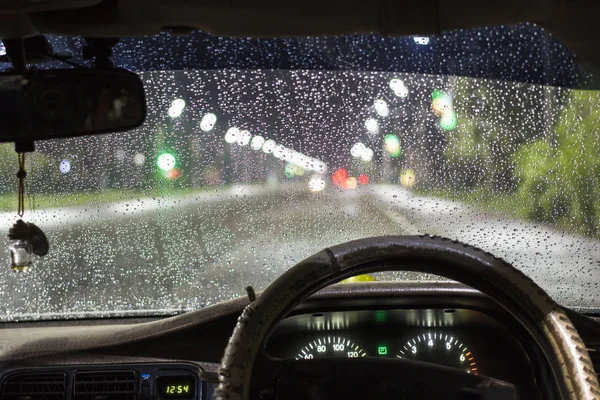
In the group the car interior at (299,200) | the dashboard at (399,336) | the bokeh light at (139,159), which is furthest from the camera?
the bokeh light at (139,159)

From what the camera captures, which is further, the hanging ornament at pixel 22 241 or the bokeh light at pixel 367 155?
the bokeh light at pixel 367 155

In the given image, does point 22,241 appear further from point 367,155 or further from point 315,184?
point 367,155

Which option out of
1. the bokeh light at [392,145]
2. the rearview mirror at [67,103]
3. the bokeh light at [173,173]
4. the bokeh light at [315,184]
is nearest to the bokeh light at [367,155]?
the bokeh light at [392,145]

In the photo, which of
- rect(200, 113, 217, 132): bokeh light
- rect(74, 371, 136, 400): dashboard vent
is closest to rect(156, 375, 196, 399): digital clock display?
rect(74, 371, 136, 400): dashboard vent

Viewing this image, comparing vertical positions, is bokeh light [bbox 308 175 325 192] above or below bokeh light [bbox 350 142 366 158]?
below

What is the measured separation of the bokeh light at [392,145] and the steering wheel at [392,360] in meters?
3.40

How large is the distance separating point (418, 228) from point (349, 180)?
898mm

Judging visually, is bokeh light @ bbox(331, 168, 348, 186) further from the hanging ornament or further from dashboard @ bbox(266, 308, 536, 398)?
the hanging ornament

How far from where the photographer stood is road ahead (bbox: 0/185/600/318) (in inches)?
169

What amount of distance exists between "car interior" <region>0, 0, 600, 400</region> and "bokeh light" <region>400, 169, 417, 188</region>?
15 millimetres

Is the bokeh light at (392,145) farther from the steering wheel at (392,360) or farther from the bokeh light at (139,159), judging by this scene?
the steering wheel at (392,360)

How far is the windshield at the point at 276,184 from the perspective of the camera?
4324 millimetres

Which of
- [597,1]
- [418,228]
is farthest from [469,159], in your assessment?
[597,1]

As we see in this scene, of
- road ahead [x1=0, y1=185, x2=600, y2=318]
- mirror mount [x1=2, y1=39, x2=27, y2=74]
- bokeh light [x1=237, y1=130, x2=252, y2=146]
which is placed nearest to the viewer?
mirror mount [x1=2, y1=39, x2=27, y2=74]
